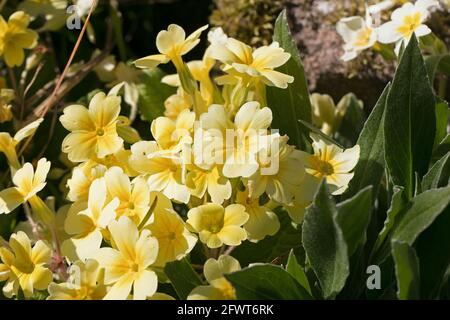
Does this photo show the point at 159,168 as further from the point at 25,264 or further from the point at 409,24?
the point at 409,24

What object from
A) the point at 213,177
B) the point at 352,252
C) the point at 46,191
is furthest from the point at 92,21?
the point at 352,252

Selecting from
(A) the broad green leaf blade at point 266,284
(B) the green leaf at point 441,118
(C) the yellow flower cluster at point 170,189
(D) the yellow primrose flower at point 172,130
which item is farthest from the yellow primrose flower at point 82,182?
(B) the green leaf at point 441,118

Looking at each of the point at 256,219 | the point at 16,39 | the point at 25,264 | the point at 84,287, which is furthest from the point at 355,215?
the point at 16,39

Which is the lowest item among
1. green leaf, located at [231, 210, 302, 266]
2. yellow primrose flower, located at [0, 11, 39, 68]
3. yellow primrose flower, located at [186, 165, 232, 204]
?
green leaf, located at [231, 210, 302, 266]

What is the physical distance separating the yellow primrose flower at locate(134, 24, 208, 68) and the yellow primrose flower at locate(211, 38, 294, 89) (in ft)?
0.18

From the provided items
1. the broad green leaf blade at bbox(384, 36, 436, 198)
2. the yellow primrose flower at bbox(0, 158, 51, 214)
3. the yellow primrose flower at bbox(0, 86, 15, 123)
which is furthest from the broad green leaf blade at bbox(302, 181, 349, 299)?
the yellow primrose flower at bbox(0, 86, 15, 123)

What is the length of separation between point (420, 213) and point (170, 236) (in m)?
0.36

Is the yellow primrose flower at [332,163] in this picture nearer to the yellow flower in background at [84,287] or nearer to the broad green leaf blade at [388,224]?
the broad green leaf blade at [388,224]

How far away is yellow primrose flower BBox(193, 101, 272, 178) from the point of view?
1.09 m

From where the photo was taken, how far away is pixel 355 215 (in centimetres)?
102

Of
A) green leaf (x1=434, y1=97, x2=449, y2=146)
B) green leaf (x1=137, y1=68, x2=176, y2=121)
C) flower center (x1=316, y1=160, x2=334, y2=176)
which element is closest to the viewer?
flower center (x1=316, y1=160, x2=334, y2=176)

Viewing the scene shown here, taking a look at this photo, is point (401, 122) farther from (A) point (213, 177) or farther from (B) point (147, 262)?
(B) point (147, 262)

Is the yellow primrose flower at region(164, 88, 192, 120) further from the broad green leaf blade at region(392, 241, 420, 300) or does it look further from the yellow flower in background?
the broad green leaf blade at region(392, 241, 420, 300)
